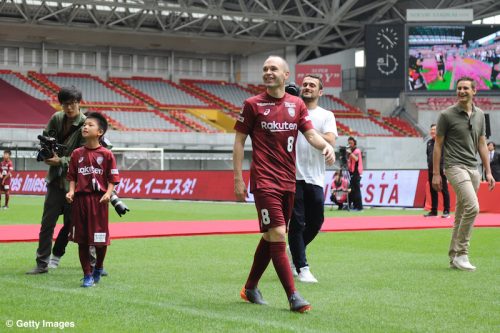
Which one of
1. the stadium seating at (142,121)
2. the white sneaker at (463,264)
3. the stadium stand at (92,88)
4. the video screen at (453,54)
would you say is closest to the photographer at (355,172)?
the white sneaker at (463,264)

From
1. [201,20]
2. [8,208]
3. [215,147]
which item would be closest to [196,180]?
[8,208]

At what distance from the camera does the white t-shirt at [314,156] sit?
9.04 m

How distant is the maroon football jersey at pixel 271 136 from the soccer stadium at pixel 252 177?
0.01 m

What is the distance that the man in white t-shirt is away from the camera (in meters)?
8.86

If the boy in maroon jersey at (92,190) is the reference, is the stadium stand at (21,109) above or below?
above

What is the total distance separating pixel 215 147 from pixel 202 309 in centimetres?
3918

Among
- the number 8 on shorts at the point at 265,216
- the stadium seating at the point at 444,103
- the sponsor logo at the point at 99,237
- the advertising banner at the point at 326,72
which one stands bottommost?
the sponsor logo at the point at 99,237

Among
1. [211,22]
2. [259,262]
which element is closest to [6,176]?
[259,262]

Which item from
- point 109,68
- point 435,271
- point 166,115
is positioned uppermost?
point 109,68

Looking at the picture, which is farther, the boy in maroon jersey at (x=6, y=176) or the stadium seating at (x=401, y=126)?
the stadium seating at (x=401, y=126)

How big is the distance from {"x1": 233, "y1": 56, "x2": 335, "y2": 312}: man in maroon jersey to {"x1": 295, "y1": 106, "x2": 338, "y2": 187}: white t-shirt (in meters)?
1.98

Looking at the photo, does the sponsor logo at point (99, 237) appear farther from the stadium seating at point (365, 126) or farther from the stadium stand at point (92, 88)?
the stadium seating at point (365, 126)

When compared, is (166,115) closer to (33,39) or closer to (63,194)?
(33,39)

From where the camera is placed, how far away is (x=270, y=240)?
6855mm
